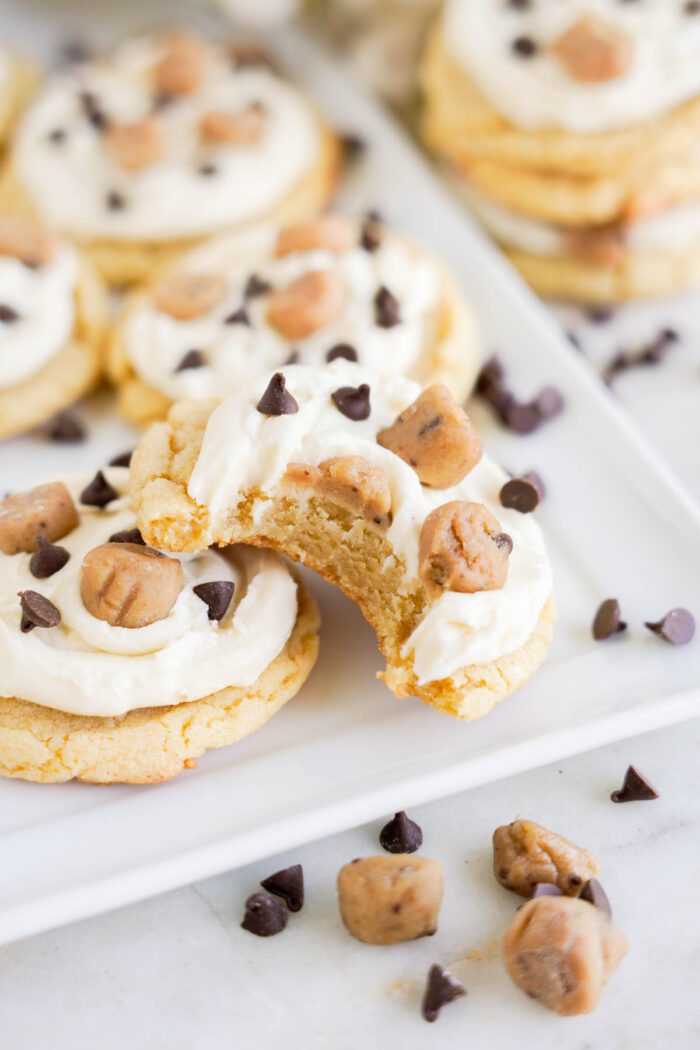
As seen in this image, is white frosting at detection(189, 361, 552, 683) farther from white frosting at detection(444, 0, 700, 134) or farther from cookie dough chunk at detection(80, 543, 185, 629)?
white frosting at detection(444, 0, 700, 134)

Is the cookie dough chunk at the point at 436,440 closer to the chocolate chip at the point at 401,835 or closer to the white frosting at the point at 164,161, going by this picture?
the chocolate chip at the point at 401,835

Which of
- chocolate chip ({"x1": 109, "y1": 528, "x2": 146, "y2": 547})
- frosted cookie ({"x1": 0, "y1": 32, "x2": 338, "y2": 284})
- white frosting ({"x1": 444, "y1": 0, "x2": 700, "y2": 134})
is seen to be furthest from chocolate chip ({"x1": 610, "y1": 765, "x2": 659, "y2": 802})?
frosted cookie ({"x1": 0, "y1": 32, "x2": 338, "y2": 284})

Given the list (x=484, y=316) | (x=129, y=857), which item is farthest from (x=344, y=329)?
(x=129, y=857)

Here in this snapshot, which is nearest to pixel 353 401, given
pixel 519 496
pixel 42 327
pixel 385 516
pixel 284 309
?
pixel 385 516

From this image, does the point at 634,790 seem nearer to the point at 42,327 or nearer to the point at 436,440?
the point at 436,440

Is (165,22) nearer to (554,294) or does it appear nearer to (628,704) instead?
(554,294)

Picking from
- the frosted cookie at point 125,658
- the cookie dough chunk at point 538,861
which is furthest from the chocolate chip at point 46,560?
the cookie dough chunk at point 538,861
